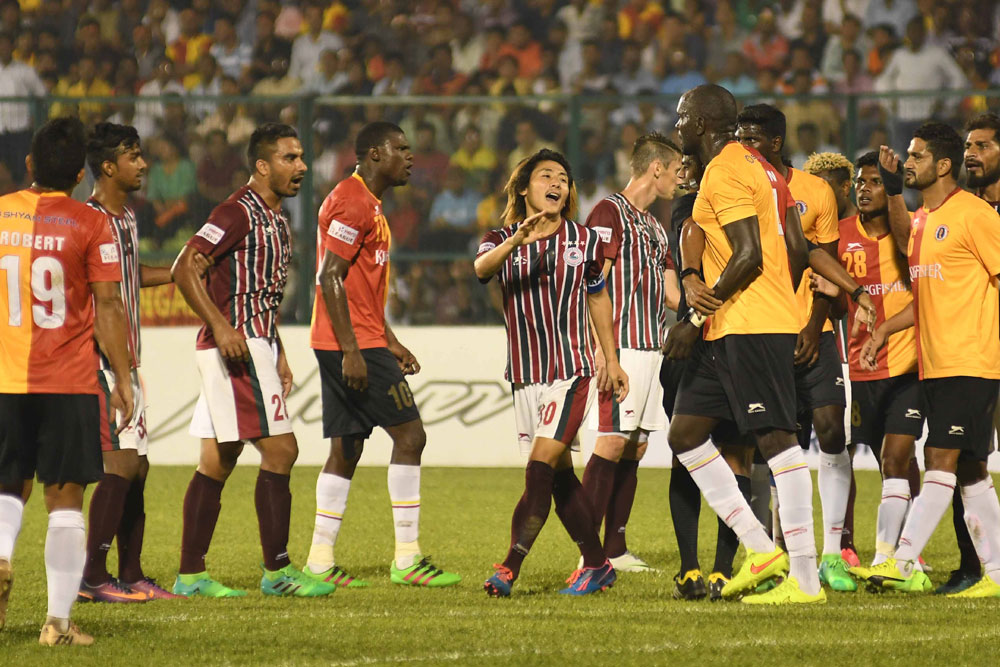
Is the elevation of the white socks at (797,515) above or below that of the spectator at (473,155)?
below

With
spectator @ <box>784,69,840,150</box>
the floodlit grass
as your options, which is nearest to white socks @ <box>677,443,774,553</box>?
the floodlit grass

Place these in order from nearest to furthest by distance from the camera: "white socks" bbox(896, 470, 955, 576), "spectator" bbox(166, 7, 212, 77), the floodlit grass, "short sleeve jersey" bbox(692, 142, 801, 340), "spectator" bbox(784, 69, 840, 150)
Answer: the floodlit grass → "short sleeve jersey" bbox(692, 142, 801, 340) → "white socks" bbox(896, 470, 955, 576) → "spectator" bbox(784, 69, 840, 150) → "spectator" bbox(166, 7, 212, 77)

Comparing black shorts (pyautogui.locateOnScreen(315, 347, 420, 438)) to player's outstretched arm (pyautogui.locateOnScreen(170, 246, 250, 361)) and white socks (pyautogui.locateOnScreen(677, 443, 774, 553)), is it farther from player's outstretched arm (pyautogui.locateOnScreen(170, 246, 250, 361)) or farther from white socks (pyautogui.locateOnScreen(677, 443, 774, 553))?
white socks (pyautogui.locateOnScreen(677, 443, 774, 553))

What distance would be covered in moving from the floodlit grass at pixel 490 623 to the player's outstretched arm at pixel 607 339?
0.96m

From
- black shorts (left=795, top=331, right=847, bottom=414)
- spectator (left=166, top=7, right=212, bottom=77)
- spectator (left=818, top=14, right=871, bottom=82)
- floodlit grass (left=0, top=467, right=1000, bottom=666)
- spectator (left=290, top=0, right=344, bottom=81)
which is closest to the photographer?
floodlit grass (left=0, top=467, right=1000, bottom=666)

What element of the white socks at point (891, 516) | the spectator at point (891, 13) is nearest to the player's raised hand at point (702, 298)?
the white socks at point (891, 516)

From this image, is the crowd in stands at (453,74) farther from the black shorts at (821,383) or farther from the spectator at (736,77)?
the black shorts at (821,383)

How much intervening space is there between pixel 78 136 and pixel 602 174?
865 centimetres

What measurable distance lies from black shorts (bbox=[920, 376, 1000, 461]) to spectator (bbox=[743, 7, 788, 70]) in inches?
419

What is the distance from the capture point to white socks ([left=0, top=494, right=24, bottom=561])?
523cm

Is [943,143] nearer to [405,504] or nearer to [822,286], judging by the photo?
[822,286]

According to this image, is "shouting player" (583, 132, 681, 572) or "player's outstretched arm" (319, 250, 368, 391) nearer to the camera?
"player's outstretched arm" (319, 250, 368, 391)

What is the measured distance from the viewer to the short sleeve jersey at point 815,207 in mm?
6934

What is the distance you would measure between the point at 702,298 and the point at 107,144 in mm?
2904
